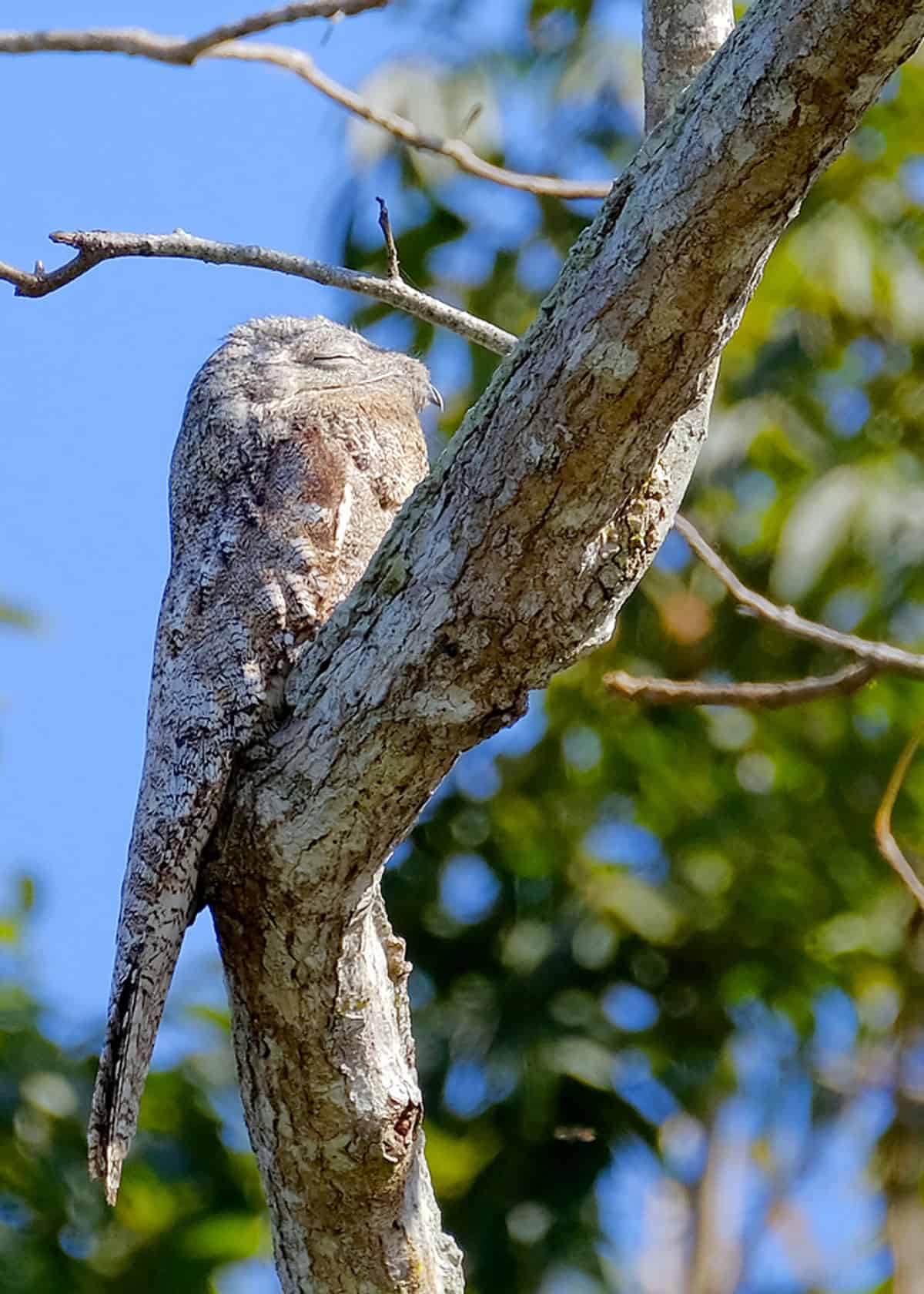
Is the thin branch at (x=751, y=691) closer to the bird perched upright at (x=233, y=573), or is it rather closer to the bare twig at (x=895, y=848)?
the bare twig at (x=895, y=848)

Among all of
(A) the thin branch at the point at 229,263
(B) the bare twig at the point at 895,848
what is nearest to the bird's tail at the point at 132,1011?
(A) the thin branch at the point at 229,263

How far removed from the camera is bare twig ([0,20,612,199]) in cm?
311

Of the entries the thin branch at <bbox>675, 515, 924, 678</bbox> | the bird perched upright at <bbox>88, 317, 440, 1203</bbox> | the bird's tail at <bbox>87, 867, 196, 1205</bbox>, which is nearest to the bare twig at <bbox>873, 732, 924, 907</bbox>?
the thin branch at <bbox>675, 515, 924, 678</bbox>

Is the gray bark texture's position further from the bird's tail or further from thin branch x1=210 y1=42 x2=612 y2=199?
thin branch x1=210 y1=42 x2=612 y2=199

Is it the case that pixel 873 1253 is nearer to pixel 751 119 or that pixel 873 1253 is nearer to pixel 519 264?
pixel 519 264

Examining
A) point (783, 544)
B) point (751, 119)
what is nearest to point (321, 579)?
point (751, 119)

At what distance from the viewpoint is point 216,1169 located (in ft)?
13.0

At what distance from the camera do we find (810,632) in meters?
3.20

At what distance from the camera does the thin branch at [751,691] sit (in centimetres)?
309

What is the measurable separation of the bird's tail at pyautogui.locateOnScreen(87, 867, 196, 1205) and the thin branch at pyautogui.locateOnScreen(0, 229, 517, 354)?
1.00 meters

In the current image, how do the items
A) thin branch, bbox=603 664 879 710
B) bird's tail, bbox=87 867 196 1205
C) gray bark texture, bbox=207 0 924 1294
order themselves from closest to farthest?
gray bark texture, bbox=207 0 924 1294, bird's tail, bbox=87 867 196 1205, thin branch, bbox=603 664 879 710

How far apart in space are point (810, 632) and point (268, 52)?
5.73ft

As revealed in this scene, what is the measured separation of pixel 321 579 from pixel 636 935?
8.37ft

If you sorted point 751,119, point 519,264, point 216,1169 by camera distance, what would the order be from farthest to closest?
point 519,264
point 216,1169
point 751,119
